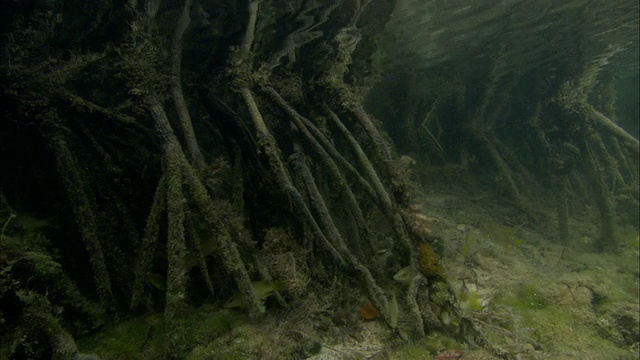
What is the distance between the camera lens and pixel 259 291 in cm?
399

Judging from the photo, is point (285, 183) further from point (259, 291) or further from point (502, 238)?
point (502, 238)

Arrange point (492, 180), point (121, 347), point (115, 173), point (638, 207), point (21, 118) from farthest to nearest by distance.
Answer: point (492, 180) < point (638, 207) < point (115, 173) < point (21, 118) < point (121, 347)

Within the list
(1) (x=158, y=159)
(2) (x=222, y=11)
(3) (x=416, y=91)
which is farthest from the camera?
(3) (x=416, y=91)

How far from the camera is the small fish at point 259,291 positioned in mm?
3971

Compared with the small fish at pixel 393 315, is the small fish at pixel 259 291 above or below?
above

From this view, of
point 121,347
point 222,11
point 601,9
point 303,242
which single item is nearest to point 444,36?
point 601,9

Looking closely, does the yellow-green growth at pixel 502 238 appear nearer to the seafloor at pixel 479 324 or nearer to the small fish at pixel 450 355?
the seafloor at pixel 479 324

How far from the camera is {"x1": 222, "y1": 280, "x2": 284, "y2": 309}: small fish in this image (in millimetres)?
3971

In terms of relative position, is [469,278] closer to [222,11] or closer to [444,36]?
[222,11]

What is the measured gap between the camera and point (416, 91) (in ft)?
64.6

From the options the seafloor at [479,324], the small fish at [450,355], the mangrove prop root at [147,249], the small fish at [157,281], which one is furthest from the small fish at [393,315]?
the mangrove prop root at [147,249]

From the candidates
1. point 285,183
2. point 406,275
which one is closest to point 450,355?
point 406,275

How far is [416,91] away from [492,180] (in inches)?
263

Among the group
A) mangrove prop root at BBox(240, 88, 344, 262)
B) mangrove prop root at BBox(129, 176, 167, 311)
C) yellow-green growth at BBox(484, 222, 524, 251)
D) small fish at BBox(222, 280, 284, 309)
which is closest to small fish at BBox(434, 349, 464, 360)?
mangrove prop root at BBox(240, 88, 344, 262)
